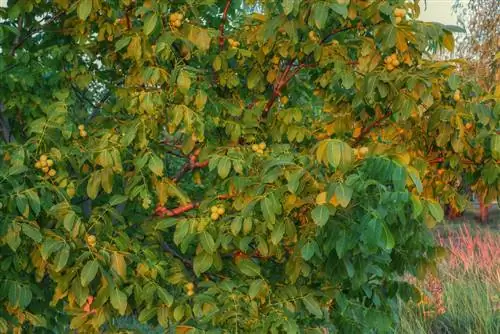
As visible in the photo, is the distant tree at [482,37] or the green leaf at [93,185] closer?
the green leaf at [93,185]

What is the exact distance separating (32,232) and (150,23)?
4.36 ft

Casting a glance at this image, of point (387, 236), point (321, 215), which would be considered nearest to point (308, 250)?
point (321, 215)

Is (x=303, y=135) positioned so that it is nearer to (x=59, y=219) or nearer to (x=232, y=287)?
(x=232, y=287)

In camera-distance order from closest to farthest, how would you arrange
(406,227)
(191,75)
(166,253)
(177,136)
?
(406,227) → (191,75) → (166,253) → (177,136)

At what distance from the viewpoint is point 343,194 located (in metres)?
3.49

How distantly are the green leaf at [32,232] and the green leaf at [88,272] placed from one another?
29 centimetres

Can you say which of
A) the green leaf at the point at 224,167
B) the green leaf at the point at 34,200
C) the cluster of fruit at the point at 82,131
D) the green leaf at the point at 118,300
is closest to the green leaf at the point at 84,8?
the cluster of fruit at the point at 82,131

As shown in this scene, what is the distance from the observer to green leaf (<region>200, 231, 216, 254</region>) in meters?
4.26

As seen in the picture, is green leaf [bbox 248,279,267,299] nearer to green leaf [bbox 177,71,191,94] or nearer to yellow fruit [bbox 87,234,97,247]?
yellow fruit [bbox 87,234,97,247]

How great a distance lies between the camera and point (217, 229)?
174 inches

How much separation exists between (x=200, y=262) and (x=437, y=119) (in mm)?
1639

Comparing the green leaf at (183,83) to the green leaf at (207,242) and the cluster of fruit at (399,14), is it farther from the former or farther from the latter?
the cluster of fruit at (399,14)

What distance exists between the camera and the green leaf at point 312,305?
448 cm

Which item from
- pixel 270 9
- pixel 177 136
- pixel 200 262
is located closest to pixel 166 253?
pixel 200 262
